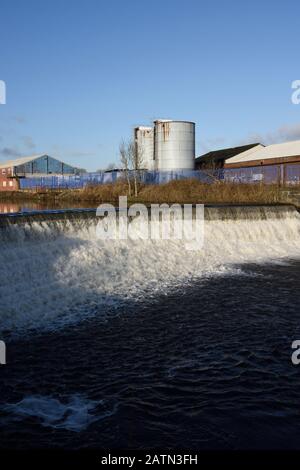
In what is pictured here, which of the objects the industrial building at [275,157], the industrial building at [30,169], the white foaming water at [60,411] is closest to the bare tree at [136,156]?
the industrial building at [275,157]

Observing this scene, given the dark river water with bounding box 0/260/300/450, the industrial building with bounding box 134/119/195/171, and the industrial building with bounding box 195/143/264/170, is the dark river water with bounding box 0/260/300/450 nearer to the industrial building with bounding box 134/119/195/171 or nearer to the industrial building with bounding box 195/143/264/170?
the industrial building with bounding box 134/119/195/171

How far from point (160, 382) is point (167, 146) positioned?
40.0 meters

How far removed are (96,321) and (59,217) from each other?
21.3ft

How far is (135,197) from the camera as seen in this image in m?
35.5

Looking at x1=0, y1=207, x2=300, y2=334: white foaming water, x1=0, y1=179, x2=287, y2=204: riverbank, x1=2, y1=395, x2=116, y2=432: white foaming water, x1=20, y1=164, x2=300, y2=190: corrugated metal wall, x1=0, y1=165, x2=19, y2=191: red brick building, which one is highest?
x1=0, y1=165, x2=19, y2=191: red brick building

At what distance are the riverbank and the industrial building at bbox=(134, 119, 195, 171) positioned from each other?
6.56m

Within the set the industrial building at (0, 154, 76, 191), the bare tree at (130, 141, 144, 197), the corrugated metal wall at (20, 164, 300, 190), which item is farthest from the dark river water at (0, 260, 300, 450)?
the industrial building at (0, 154, 76, 191)

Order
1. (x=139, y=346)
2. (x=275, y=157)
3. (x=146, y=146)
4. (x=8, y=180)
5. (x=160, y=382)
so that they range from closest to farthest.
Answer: (x=160, y=382), (x=139, y=346), (x=275, y=157), (x=146, y=146), (x=8, y=180)

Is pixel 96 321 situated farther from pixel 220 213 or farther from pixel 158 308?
pixel 220 213

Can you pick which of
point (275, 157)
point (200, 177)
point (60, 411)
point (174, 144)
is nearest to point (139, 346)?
point (60, 411)

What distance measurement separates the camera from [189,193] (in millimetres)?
32219

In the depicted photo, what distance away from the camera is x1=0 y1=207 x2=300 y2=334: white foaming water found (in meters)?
9.65

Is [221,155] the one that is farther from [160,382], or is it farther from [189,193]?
[160,382]

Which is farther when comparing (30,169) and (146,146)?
(30,169)
